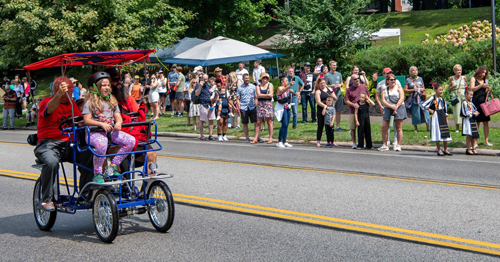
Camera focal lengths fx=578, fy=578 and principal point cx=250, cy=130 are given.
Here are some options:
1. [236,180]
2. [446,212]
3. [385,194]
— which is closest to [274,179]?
[236,180]

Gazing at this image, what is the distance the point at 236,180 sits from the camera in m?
10.4

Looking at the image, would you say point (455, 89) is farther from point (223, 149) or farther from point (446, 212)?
point (446, 212)

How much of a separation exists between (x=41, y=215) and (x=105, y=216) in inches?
50.2

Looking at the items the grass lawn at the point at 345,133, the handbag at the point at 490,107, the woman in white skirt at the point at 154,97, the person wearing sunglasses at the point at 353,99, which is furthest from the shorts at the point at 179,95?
the handbag at the point at 490,107

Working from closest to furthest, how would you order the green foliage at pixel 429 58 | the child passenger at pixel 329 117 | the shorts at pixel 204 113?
the child passenger at pixel 329 117 → the shorts at pixel 204 113 → the green foliage at pixel 429 58

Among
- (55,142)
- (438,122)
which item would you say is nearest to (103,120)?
(55,142)

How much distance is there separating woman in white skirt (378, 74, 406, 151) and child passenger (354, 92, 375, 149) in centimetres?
43

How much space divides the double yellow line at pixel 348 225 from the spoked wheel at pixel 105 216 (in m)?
1.99

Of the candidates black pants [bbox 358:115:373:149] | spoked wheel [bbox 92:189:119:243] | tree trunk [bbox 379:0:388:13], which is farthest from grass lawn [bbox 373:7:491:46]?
spoked wheel [bbox 92:189:119:243]

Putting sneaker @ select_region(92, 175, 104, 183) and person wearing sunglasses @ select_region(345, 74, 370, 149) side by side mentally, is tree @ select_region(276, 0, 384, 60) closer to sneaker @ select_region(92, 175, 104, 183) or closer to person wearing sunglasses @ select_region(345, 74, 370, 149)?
person wearing sunglasses @ select_region(345, 74, 370, 149)

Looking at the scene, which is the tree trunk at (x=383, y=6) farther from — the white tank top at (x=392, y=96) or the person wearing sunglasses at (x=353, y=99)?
the white tank top at (x=392, y=96)

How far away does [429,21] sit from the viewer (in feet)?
181

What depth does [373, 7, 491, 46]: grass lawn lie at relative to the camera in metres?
50.4

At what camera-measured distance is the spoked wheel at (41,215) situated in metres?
7.14
